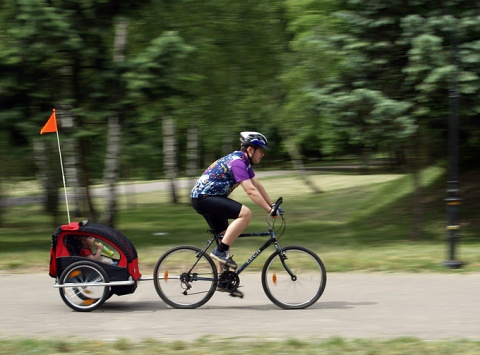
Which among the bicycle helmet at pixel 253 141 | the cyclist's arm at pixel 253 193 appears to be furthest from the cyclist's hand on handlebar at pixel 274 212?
the bicycle helmet at pixel 253 141

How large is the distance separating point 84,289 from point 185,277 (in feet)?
3.52

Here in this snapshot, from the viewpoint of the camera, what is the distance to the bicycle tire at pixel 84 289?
27.6 feet

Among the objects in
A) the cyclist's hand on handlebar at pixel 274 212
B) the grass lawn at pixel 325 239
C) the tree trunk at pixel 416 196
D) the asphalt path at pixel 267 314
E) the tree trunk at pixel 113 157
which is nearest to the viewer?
the grass lawn at pixel 325 239

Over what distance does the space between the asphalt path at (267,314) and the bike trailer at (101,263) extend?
0.34 m

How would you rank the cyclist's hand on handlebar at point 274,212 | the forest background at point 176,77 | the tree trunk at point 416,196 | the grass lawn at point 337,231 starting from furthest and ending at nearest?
the tree trunk at point 416,196 < the forest background at point 176,77 < the grass lawn at point 337,231 < the cyclist's hand on handlebar at point 274,212

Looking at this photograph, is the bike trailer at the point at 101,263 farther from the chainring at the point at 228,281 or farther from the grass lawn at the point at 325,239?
the grass lawn at the point at 325,239

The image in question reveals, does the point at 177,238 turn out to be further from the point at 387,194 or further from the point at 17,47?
the point at 387,194

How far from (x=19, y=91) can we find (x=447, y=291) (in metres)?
8.21

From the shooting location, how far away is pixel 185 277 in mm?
8531

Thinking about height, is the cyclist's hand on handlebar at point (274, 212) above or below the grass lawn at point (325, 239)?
above

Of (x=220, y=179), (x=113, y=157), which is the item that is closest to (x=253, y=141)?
(x=220, y=179)

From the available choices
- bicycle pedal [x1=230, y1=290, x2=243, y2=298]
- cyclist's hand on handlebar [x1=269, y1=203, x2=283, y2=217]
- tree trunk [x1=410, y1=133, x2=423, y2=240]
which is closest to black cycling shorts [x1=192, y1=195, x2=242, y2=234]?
cyclist's hand on handlebar [x1=269, y1=203, x2=283, y2=217]

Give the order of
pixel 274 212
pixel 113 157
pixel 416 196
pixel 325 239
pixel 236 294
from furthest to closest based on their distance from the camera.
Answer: pixel 113 157 < pixel 325 239 < pixel 416 196 < pixel 236 294 < pixel 274 212

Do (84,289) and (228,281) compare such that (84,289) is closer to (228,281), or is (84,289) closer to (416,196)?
(228,281)
